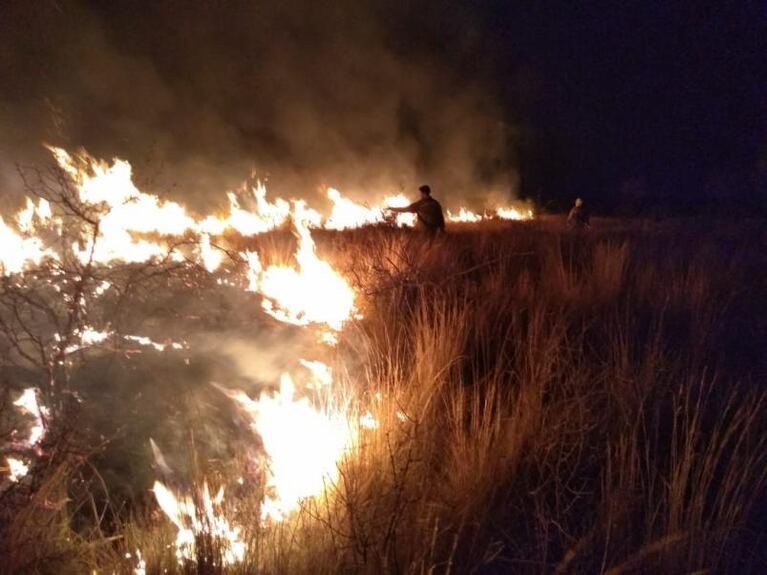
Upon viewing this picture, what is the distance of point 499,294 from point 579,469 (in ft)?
8.87

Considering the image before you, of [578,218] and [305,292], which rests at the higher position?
[578,218]

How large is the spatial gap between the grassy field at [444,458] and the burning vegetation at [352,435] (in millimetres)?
13

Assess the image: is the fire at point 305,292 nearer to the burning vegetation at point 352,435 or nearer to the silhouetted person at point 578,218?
the burning vegetation at point 352,435

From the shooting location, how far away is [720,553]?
7.15ft

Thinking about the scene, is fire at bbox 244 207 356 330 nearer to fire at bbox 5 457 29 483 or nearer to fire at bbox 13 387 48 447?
fire at bbox 13 387 48 447

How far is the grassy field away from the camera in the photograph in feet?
7.00

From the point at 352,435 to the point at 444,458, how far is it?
0.45 m

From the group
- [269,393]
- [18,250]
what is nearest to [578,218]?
[18,250]

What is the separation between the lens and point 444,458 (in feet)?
8.98

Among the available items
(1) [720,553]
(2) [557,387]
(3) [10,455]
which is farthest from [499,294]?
(3) [10,455]

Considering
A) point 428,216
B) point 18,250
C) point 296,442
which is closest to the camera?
point 296,442

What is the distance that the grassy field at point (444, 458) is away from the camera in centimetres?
213

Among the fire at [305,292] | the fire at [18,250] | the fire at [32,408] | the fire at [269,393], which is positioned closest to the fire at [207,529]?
the fire at [269,393]

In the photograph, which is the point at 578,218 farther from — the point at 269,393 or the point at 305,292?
the point at 269,393
